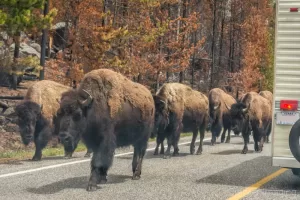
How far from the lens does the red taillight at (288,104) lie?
936 centimetres

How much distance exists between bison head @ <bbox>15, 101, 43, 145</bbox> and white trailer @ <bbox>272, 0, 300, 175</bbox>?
6419 mm

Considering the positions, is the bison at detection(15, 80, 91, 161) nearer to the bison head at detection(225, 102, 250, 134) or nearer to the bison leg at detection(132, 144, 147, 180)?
the bison leg at detection(132, 144, 147, 180)

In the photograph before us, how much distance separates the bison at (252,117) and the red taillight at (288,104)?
23.4ft

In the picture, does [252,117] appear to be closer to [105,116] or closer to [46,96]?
[46,96]

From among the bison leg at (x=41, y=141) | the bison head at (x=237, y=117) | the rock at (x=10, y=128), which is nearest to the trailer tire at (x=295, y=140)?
the bison leg at (x=41, y=141)

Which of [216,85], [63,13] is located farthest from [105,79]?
[216,85]

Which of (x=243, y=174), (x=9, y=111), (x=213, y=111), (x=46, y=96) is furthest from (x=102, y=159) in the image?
(x=9, y=111)

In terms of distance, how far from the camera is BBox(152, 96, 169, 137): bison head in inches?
595

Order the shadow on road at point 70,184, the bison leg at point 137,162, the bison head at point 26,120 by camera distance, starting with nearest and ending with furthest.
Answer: the shadow on road at point 70,184
the bison leg at point 137,162
the bison head at point 26,120

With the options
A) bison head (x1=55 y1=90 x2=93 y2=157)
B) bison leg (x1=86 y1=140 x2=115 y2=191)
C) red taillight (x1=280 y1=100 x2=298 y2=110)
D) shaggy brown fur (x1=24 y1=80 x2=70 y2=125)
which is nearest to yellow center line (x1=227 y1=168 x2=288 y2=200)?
red taillight (x1=280 y1=100 x2=298 y2=110)

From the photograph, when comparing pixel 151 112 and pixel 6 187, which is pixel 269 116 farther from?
pixel 6 187

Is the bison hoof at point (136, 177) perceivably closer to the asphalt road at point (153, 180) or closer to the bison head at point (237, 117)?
the asphalt road at point (153, 180)

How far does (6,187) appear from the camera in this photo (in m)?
9.07

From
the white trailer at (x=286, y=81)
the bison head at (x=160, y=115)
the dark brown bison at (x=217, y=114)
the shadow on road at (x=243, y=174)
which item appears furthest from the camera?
the dark brown bison at (x=217, y=114)
